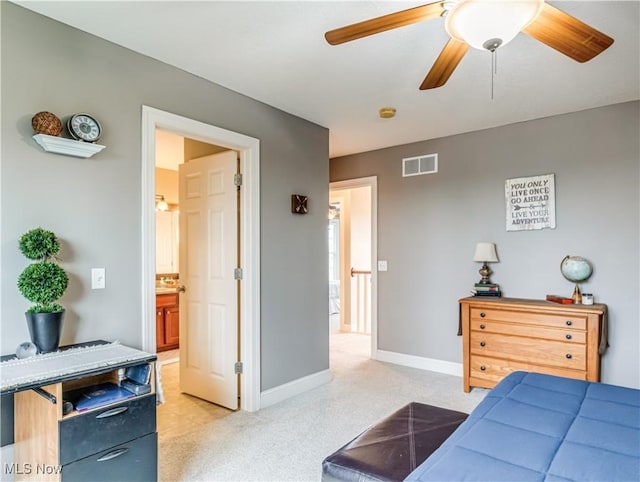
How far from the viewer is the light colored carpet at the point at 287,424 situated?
2350mm

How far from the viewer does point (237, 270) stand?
3215 mm

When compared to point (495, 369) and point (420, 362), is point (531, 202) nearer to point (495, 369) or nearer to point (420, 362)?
point (495, 369)

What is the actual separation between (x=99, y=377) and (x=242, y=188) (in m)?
1.69

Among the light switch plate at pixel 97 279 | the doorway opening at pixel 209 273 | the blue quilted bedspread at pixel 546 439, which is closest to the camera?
the blue quilted bedspread at pixel 546 439

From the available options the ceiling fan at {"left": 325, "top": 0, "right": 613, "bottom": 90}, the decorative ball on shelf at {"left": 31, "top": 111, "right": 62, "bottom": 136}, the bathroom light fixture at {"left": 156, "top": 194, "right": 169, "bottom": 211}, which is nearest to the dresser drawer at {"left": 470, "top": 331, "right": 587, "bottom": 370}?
the ceiling fan at {"left": 325, "top": 0, "right": 613, "bottom": 90}

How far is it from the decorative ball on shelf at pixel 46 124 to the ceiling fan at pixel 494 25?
141 cm

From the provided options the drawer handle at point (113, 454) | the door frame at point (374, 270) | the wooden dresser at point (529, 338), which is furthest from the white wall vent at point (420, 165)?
the drawer handle at point (113, 454)

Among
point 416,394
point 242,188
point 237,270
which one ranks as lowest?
point 416,394

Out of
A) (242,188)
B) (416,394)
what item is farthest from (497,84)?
(416,394)

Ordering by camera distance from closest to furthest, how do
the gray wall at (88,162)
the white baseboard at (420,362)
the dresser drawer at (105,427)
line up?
the dresser drawer at (105,427) < the gray wall at (88,162) < the white baseboard at (420,362)

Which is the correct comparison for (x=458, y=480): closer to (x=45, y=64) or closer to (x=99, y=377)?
(x=99, y=377)

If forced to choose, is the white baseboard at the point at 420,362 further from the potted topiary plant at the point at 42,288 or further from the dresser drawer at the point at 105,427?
the potted topiary plant at the point at 42,288

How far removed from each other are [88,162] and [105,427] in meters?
1.37

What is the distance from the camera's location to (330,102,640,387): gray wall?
3311 mm
